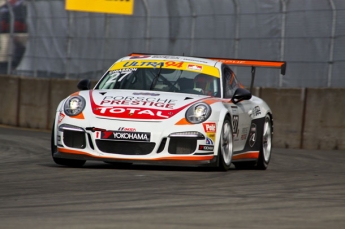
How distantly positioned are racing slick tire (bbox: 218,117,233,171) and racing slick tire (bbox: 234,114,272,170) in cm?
145

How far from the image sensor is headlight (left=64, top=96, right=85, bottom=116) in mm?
9969

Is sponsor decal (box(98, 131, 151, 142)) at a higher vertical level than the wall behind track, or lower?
higher

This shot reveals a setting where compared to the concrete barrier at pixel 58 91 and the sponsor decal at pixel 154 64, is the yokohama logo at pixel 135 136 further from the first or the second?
the concrete barrier at pixel 58 91

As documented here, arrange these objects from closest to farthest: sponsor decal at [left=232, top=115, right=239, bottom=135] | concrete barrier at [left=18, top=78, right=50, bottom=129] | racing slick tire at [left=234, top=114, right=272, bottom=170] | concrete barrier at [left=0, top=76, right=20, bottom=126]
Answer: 1. sponsor decal at [left=232, top=115, right=239, bottom=135]
2. racing slick tire at [left=234, top=114, right=272, bottom=170]
3. concrete barrier at [left=18, top=78, right=50, bottom=129]
4. concrete barrier at [left=0, top=76, right=20, bottom=126]

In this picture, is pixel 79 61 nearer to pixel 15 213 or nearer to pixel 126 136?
pixel 126 136

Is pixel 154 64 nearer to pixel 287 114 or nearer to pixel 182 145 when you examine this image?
pixel 182 145

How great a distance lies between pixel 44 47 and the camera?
24.2 m

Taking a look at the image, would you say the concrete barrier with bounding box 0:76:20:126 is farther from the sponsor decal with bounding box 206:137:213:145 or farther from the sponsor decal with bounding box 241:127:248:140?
the sponsor decal with bounding box 206:137:213:145

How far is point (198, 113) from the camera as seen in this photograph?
32.3 ft

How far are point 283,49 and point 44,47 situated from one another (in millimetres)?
7486

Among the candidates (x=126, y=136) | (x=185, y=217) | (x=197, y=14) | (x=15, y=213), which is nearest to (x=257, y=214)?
(x=185, y=217)

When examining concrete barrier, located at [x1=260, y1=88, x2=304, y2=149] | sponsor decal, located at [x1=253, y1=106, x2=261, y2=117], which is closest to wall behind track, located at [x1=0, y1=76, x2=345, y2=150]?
concrete barrier, located at [x1=260, y1=88, x2=304, y2=149]

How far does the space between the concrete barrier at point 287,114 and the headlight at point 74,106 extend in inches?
318

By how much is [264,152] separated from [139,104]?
2664 mm
